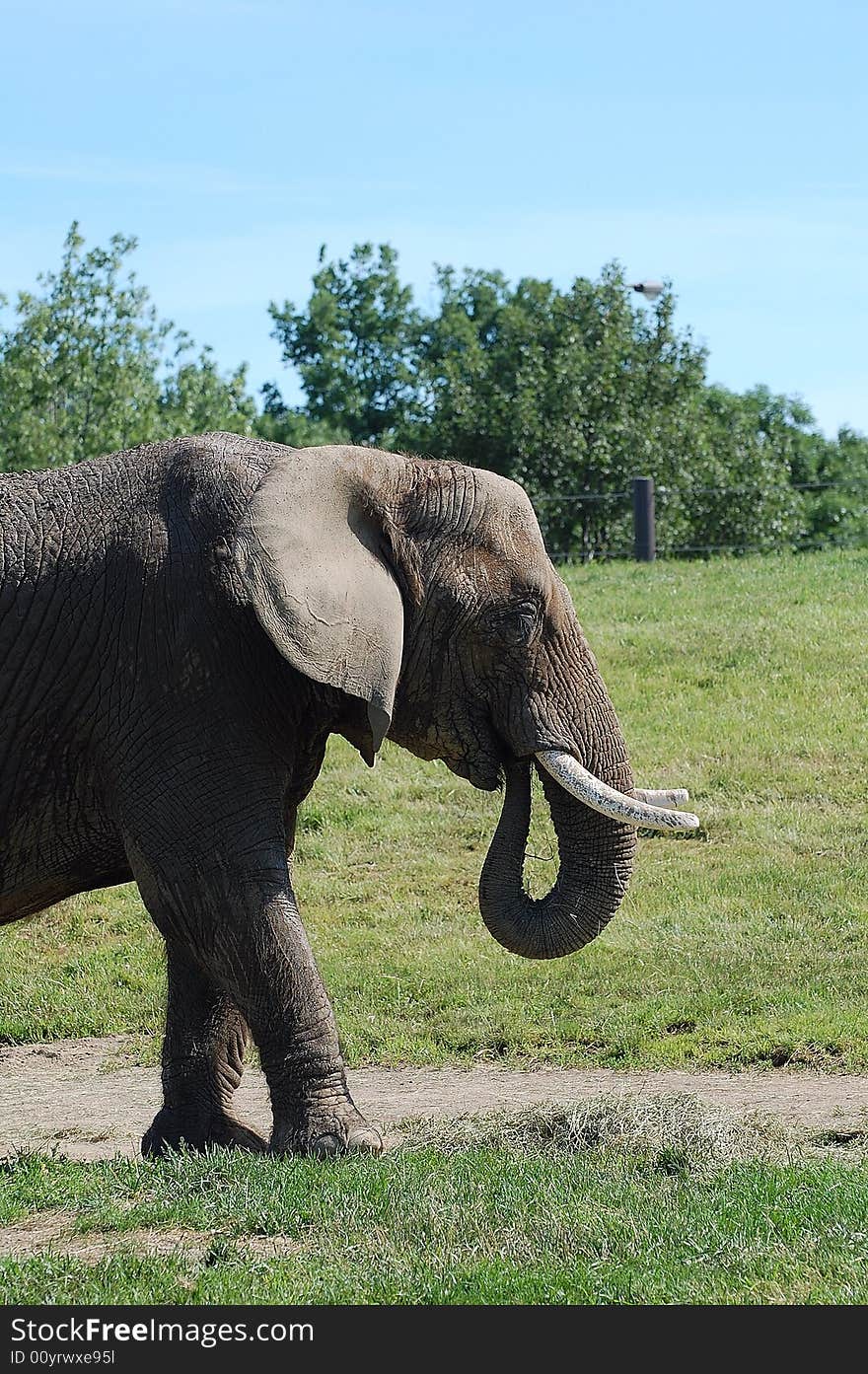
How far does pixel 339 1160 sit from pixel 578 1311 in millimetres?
1840

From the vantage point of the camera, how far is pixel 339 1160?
6574mm

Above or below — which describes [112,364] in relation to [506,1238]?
above

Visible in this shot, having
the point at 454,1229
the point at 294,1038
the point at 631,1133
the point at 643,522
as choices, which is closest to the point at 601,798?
the point at 631,1133

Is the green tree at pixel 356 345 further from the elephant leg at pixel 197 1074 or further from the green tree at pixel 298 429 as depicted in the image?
the elephant leg at pixel 197 1074

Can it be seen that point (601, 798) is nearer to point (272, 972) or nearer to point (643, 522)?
point (272, 972)

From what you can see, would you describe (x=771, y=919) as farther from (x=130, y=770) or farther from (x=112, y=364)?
(x=112, y=364)

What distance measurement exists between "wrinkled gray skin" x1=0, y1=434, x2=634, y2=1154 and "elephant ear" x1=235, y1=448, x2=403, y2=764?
0.01 m

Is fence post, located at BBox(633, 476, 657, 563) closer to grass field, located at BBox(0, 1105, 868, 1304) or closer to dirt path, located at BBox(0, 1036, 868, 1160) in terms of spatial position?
dirt path, located at BBox(0, 1036, 868, 1160)

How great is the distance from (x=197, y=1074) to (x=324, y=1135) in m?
0.91

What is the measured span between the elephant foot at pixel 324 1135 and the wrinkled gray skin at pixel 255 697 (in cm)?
1

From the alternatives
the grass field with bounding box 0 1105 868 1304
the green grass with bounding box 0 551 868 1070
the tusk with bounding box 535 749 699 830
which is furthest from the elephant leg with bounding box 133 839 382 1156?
the green grass with bounding box 0 551 868 1070

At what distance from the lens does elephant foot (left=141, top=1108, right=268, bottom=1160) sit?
7.33m

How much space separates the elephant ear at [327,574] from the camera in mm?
6609

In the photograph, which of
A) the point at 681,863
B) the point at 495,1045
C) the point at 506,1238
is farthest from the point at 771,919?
the point at 506,1238
